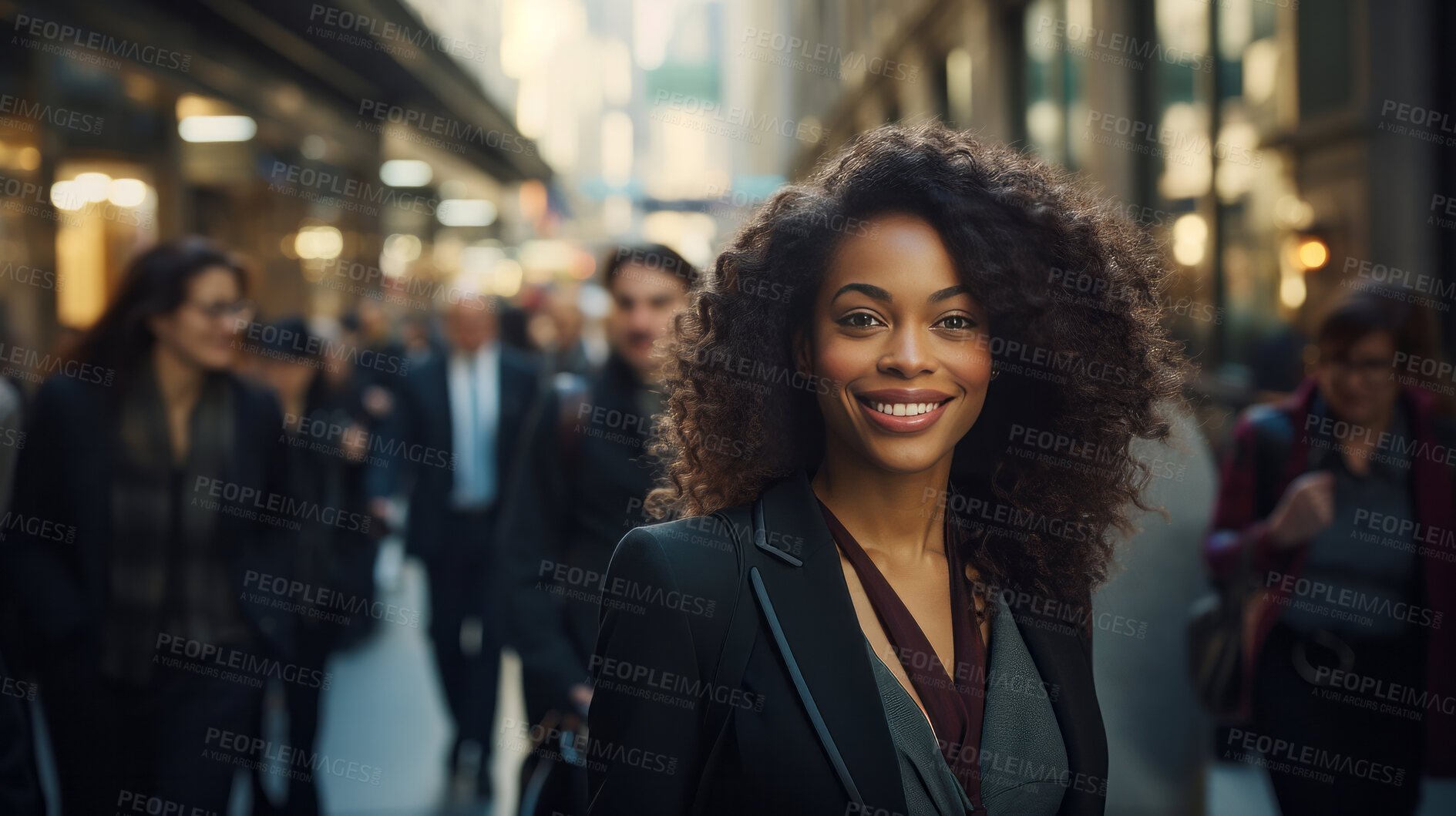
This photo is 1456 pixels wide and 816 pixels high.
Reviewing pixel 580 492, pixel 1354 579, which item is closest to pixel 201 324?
pixel 580 492

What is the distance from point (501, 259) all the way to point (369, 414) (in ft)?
87.0

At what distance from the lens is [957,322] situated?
178 centimetres

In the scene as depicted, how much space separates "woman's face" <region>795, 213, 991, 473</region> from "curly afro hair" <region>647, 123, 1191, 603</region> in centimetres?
4

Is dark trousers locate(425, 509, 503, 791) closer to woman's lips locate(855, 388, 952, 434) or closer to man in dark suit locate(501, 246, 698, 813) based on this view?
man in dark suit locate(501, 246, 698, 813)

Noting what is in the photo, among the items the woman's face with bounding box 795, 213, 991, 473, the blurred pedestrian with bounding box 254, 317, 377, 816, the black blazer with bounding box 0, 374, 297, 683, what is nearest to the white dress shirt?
the blurred pedestrian with bounding box 254, 317, 377, 816

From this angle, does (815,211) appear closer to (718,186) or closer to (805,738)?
(805,738)

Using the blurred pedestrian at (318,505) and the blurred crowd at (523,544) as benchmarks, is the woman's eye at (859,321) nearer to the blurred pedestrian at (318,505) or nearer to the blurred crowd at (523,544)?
the blurred crowd at (523,544)

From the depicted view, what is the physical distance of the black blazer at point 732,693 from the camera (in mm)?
1588

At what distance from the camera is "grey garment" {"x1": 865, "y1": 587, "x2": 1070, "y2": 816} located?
5.34ft

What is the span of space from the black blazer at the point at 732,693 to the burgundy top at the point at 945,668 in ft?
0.20

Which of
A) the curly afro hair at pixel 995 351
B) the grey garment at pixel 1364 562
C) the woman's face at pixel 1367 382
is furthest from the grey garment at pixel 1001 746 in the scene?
the woman's face at pixel 1367 382

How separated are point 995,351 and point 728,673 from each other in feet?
2.22

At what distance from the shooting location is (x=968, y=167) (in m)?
1.82

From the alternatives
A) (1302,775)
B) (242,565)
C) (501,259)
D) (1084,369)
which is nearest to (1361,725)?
(1302,775)
